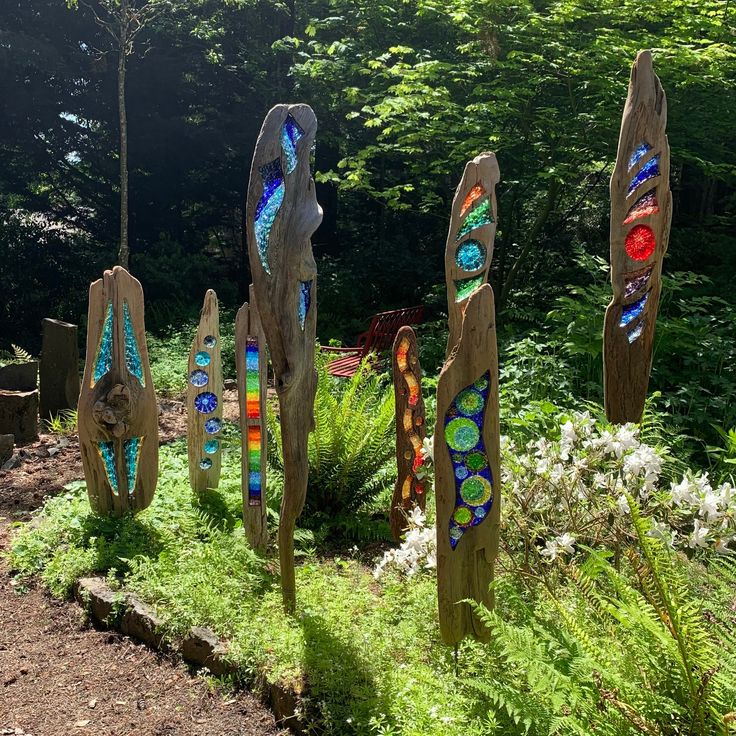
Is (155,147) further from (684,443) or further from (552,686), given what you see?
(552,686)

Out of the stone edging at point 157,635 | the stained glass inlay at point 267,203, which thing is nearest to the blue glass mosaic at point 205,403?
the stone edging at point 157,635

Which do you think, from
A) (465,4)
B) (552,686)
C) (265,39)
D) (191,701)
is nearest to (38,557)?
(191,701)

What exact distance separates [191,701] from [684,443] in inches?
147

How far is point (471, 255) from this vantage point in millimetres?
3463

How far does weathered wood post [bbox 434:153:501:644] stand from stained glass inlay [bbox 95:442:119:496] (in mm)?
2282

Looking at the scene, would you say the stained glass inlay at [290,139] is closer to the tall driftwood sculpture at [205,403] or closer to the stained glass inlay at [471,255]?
the stained glass inlay at [471,255]

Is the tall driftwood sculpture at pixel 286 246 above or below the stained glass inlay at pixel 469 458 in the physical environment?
above

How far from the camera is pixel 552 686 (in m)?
2.01

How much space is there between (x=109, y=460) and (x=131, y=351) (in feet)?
2.11

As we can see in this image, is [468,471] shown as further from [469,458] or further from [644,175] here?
[644,175]

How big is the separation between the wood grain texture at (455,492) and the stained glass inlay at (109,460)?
7.49ft

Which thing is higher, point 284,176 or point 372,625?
point 284,176

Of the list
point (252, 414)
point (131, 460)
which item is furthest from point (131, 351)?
point (252, 414)

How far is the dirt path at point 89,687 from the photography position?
2820mm
